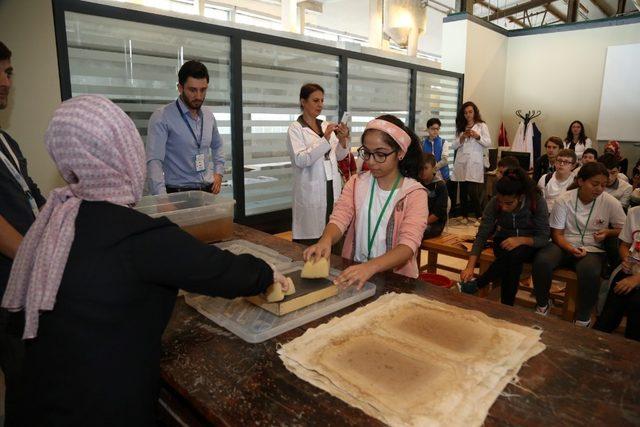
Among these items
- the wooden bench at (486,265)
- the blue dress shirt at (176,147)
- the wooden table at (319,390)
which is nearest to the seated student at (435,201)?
the wooden bench at (486,265)

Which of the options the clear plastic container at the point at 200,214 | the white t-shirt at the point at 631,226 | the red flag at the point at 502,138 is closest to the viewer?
the clear plastic container at the point at 200,214

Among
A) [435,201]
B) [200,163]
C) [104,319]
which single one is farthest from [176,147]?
[435,201]

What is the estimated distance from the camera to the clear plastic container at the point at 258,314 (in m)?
1.21

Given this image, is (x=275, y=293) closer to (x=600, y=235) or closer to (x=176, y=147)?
(x=176, y=147)

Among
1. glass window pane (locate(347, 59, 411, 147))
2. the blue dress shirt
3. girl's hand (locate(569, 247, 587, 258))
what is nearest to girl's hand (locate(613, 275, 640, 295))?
girl's hand (locate(569, 247, 587, 258))

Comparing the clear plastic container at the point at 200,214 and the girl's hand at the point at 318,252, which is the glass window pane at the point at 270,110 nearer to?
the clear plastic container at the point at 200,214

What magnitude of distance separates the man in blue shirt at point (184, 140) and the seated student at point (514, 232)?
1.95 metres

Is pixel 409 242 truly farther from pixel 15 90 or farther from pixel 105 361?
pixel 15 90

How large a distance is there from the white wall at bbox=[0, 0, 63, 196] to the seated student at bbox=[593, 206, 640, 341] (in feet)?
12.1

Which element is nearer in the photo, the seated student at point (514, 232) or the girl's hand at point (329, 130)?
the seated student at point (514, 232)

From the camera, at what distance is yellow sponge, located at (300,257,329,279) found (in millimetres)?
1496

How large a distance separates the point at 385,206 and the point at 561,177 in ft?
9.40

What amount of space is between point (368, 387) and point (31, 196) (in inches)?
65.1

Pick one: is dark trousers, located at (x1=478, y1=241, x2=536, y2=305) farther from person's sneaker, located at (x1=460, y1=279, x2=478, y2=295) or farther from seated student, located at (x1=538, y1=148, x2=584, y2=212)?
seated student, located at (x1=538, y1=148, x2=584, y2=212)
